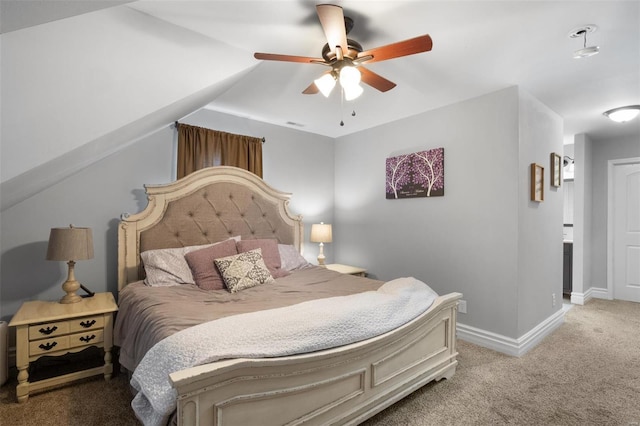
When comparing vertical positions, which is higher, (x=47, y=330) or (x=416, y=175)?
(x=416, y=175)

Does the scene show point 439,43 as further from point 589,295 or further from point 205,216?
point 589,295

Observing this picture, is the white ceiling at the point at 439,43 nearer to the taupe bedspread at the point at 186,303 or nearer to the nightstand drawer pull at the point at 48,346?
the taupe bedspread at the point at 186,303

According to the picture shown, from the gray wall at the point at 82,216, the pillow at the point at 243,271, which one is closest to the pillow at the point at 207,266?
the pillow at the point at 243,271

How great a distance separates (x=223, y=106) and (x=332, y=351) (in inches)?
111

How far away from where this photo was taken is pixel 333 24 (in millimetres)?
1547

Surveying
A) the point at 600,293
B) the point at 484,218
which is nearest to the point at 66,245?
the point at 484,218

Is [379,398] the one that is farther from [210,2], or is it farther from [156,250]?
[210,2]

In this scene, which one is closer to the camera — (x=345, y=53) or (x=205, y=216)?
(x=345, y=53)

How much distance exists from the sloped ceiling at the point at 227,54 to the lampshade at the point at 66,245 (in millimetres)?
849

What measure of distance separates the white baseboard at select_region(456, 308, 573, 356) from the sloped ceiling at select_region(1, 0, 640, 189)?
221cm

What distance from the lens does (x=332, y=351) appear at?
149 centimetres

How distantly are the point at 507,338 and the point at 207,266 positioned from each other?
266cm

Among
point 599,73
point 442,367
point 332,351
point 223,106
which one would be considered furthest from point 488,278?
point 223,106

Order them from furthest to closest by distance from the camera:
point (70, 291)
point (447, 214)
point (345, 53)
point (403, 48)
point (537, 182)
A: point (447, 214) → point (537, 182) → point (70, 291) → point (345, 53) → point (403, 48)
